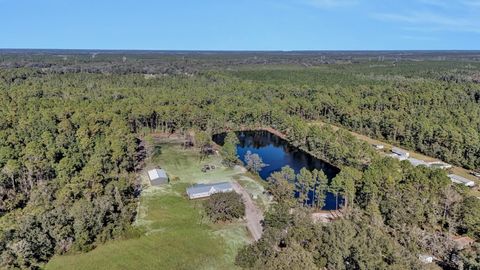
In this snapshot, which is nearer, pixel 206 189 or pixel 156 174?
pixel 206 189

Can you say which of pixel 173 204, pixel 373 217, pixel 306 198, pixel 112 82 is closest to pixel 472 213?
pixel 373 217

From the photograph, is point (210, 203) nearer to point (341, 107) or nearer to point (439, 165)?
point (439, 165)

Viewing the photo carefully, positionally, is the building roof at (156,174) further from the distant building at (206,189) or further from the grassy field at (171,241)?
the distant building at (206,189)

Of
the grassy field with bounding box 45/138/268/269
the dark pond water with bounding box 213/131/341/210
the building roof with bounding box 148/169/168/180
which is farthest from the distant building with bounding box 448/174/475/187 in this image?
the building roof with bounding box 148/169/168/180

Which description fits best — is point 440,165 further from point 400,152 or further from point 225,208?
point 225,208

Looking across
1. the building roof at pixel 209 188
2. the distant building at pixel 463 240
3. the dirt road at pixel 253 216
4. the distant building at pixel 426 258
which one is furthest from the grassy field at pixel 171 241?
the distant building at pixel 463 240

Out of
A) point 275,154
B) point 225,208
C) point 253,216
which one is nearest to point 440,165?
point 275,154
